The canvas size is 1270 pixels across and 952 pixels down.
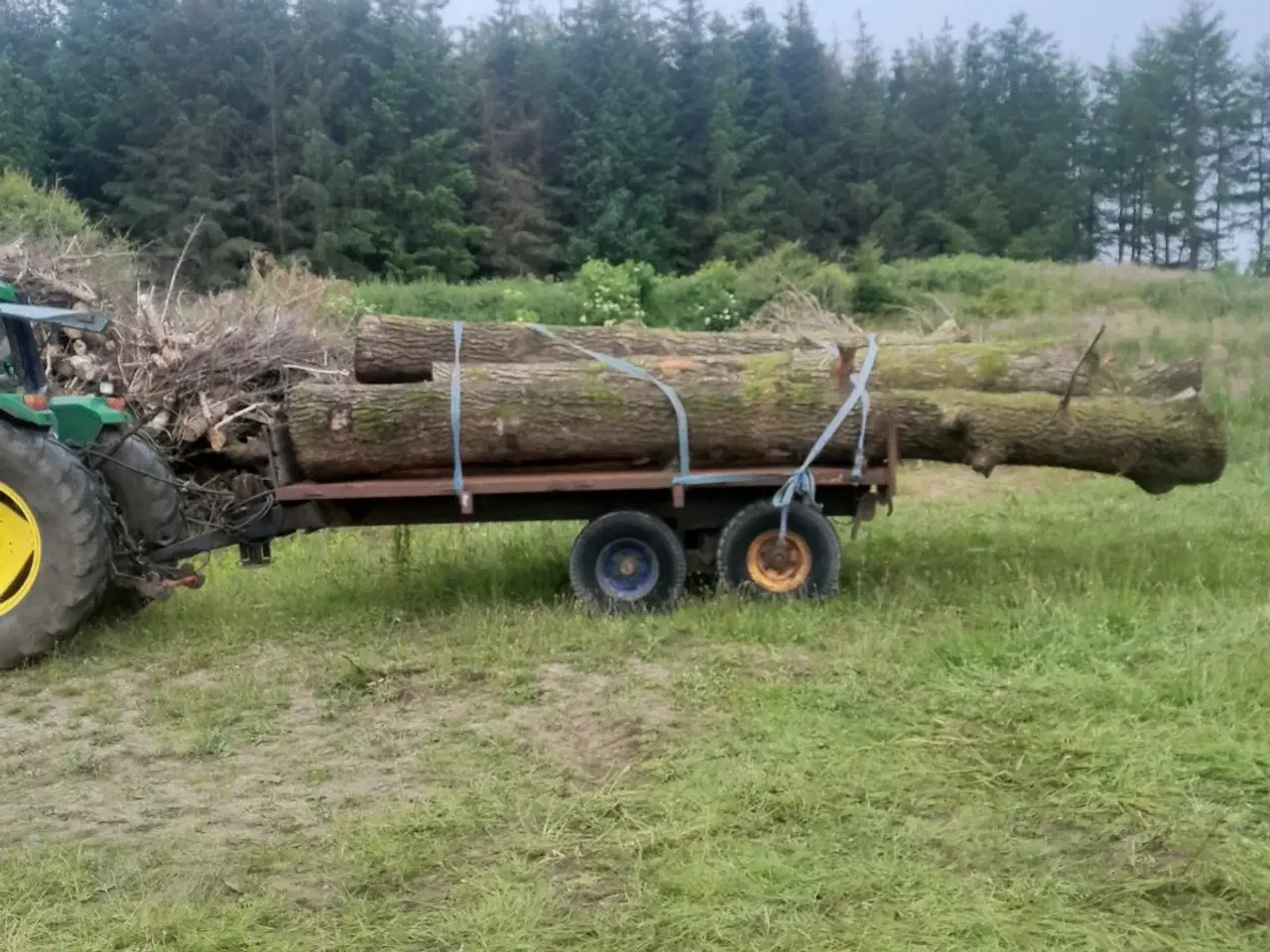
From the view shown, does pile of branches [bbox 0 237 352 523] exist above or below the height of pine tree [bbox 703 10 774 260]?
below

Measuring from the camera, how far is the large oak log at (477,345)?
24.3ft

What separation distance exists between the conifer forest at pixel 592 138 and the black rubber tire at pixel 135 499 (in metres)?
26.4

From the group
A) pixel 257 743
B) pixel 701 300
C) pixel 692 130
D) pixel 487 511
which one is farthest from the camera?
pixel 692 130

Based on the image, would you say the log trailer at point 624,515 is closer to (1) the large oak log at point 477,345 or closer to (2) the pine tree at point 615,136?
(1) the large oak log at point 477,345

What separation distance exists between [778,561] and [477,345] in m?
2.29

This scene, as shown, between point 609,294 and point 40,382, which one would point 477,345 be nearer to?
point 40,382

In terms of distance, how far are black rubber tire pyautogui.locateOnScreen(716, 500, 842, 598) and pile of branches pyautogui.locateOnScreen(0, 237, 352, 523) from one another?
4919mm

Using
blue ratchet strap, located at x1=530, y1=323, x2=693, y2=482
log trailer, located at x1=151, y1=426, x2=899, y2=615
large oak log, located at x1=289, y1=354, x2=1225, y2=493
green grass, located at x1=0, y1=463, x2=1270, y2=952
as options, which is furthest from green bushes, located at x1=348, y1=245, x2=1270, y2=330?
green grass, located at x1=0, y1=463, x2=1270, y2=952

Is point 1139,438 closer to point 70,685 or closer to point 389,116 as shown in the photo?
point 70,685

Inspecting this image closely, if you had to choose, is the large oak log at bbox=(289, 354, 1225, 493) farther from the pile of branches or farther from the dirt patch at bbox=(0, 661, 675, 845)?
the pile of branches

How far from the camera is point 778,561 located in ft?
22.5

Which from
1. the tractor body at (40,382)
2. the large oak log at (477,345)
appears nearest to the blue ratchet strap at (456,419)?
the large oak log at (477,345)

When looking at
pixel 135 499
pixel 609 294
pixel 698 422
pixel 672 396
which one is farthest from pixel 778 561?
pixel 609 294

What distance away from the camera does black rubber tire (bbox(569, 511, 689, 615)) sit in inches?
267
